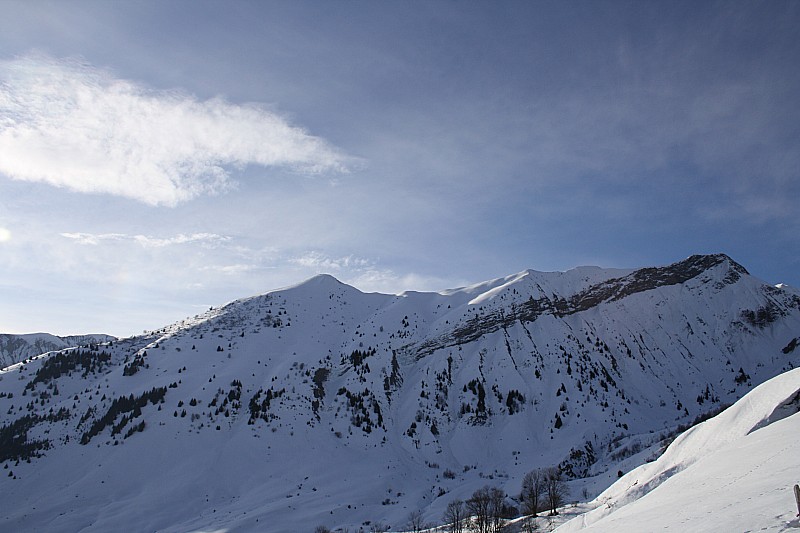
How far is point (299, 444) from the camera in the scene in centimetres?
7688

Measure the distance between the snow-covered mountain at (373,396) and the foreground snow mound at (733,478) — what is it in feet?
94.2

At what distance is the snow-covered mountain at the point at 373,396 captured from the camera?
62750 mm

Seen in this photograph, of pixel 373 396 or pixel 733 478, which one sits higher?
pixel 733 478

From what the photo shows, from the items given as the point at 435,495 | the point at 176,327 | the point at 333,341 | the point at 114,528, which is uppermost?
the point at 176,327

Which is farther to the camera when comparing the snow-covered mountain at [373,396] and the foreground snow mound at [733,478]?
the snow-covered mountain at [373,396]

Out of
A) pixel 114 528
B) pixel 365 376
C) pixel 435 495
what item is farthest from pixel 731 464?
pixel 365 376

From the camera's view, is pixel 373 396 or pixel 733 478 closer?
Answer: pixel 733 478

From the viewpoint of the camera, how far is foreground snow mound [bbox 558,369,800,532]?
1283 centimetres

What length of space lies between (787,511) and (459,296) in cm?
13561

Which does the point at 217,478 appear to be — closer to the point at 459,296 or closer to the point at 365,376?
the point at 365,376

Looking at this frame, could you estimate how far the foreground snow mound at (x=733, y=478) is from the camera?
12828 millimetres

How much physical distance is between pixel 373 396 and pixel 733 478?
8243cm

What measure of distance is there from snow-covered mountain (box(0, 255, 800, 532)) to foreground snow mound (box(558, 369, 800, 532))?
28710 millimetres

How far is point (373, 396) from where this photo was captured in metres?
95.2
